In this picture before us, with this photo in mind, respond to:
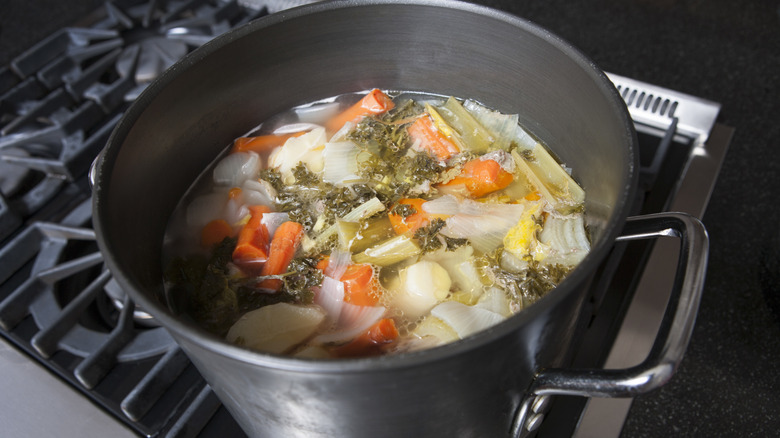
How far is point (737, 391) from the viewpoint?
1.19m

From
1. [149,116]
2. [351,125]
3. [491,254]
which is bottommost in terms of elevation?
[491,254]

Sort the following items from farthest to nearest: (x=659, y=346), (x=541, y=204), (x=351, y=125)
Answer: (x=351, y=125)
(x=541, y=204)
(x=659, y=346)

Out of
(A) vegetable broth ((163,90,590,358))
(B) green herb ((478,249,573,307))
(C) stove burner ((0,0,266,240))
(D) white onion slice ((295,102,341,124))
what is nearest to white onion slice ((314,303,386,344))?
(A) vegetable broth ((163,90,590,358))

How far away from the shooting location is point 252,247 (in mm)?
1116

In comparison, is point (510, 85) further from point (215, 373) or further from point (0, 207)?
point (0, 207)

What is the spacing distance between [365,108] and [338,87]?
8 cm

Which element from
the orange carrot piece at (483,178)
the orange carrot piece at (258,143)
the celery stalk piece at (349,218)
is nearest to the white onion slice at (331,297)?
the celery stalk piece at (349,218)

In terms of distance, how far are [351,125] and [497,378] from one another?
79 cm

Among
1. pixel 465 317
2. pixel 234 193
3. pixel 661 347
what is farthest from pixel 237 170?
pixel 661 347

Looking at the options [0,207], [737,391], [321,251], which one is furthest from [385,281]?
[0,207]

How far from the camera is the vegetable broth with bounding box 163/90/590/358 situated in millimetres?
980

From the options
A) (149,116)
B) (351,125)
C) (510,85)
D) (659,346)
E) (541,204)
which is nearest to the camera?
(659,346)

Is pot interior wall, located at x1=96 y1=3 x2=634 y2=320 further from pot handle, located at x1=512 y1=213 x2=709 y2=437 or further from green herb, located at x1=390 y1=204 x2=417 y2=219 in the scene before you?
green herb, located at x1=390 y1=204 x2=417 y2=219

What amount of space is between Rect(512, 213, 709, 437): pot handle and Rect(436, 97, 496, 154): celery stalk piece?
47cm
